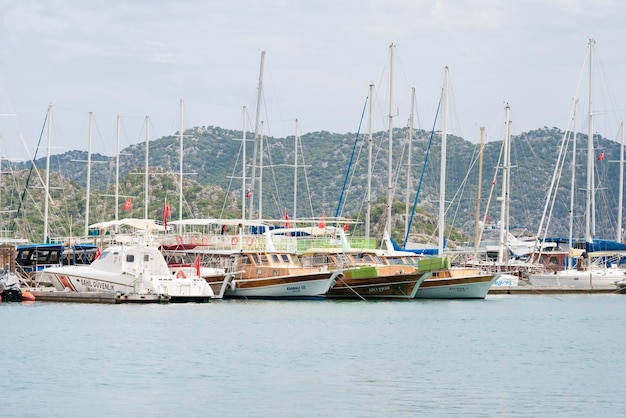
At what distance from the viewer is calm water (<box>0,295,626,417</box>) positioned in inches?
1172

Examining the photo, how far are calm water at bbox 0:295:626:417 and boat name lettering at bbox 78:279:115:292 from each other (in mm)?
2146

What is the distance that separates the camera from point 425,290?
66.2 meters

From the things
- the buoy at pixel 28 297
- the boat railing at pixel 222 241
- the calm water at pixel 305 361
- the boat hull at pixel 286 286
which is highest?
the boat railing at pixel 222 241

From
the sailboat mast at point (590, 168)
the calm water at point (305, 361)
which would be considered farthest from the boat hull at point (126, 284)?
the sailboat mast at point (590, 168)

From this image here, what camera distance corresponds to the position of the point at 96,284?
58594 mm

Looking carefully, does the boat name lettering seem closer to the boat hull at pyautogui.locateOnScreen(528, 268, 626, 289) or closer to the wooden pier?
the wooden pier

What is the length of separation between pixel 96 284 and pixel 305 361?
2297 cm

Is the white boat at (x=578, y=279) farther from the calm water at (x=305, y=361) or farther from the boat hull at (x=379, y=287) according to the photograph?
the calm water at (x=305, y=361)

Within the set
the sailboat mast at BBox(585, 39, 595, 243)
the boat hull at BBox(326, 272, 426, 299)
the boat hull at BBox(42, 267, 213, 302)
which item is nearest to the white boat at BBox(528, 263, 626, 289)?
the sailboat mast at BBox(585, 39, 595, 243)

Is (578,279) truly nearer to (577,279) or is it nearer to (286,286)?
(577,279)

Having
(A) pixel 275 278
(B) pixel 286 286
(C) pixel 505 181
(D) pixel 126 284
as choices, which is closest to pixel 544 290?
(C) pixel 505 181

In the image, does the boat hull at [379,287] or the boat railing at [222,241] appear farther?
the boat railing at [222,241]

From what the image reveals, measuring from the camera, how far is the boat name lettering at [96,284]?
58125mm

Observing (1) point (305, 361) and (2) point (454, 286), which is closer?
(1) point (305, 361)
